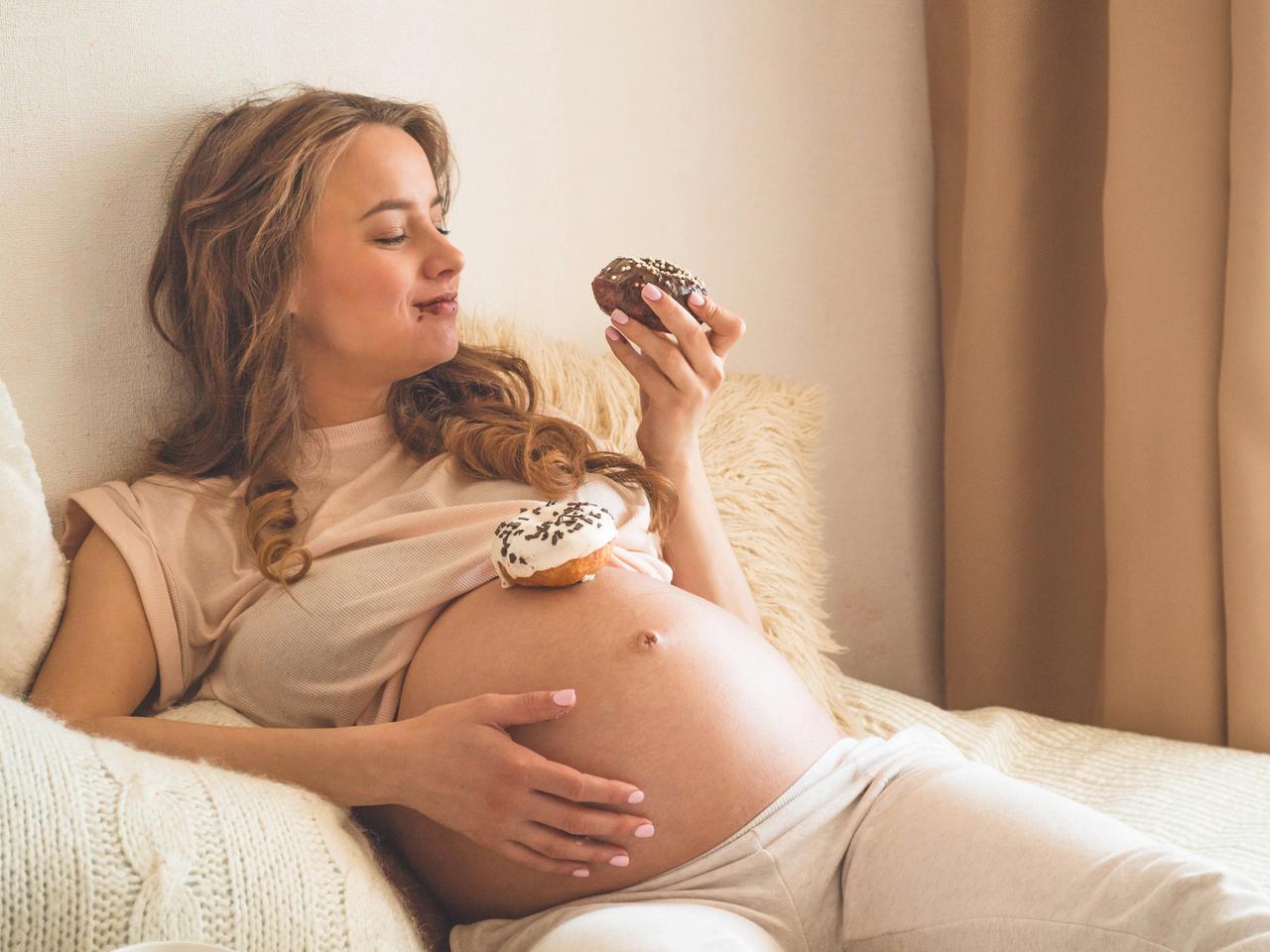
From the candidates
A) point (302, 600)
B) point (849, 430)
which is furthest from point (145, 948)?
point (849, 430)

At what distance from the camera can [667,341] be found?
123cm

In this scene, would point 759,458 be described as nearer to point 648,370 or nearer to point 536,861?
point 648,370

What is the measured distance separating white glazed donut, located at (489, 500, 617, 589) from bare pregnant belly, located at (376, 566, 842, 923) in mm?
29

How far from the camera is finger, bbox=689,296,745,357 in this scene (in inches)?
47.5

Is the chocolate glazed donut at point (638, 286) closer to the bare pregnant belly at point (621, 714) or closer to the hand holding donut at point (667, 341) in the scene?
the hand holding donut at point (667, 341)

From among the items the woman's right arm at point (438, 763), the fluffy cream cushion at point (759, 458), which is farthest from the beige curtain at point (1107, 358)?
the woman's right arm at point (438, 763)

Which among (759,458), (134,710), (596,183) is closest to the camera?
(134,710)

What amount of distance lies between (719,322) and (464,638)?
1.43 feet

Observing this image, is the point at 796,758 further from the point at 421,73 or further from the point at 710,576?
the point at 421,73

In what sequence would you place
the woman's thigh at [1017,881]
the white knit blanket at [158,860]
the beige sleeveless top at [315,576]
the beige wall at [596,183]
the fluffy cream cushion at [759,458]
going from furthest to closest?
the fluffy cream cushion at [759,458] < the beige wall at [596,183] < the beige sleeveless top at [315,576] < the woman's thigh at [1017,881] < the white knit blanket at [158,860]

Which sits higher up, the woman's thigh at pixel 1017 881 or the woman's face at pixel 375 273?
the woman's face at pixel 375 273

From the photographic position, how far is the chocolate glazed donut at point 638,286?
1.19 meters

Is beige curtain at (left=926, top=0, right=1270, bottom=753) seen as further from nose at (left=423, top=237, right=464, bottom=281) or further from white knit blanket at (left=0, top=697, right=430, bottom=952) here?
white knit blanket at (left=0, top=697, right=430, bottom=952)

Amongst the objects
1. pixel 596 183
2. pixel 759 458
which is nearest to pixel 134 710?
pixel 759 458
